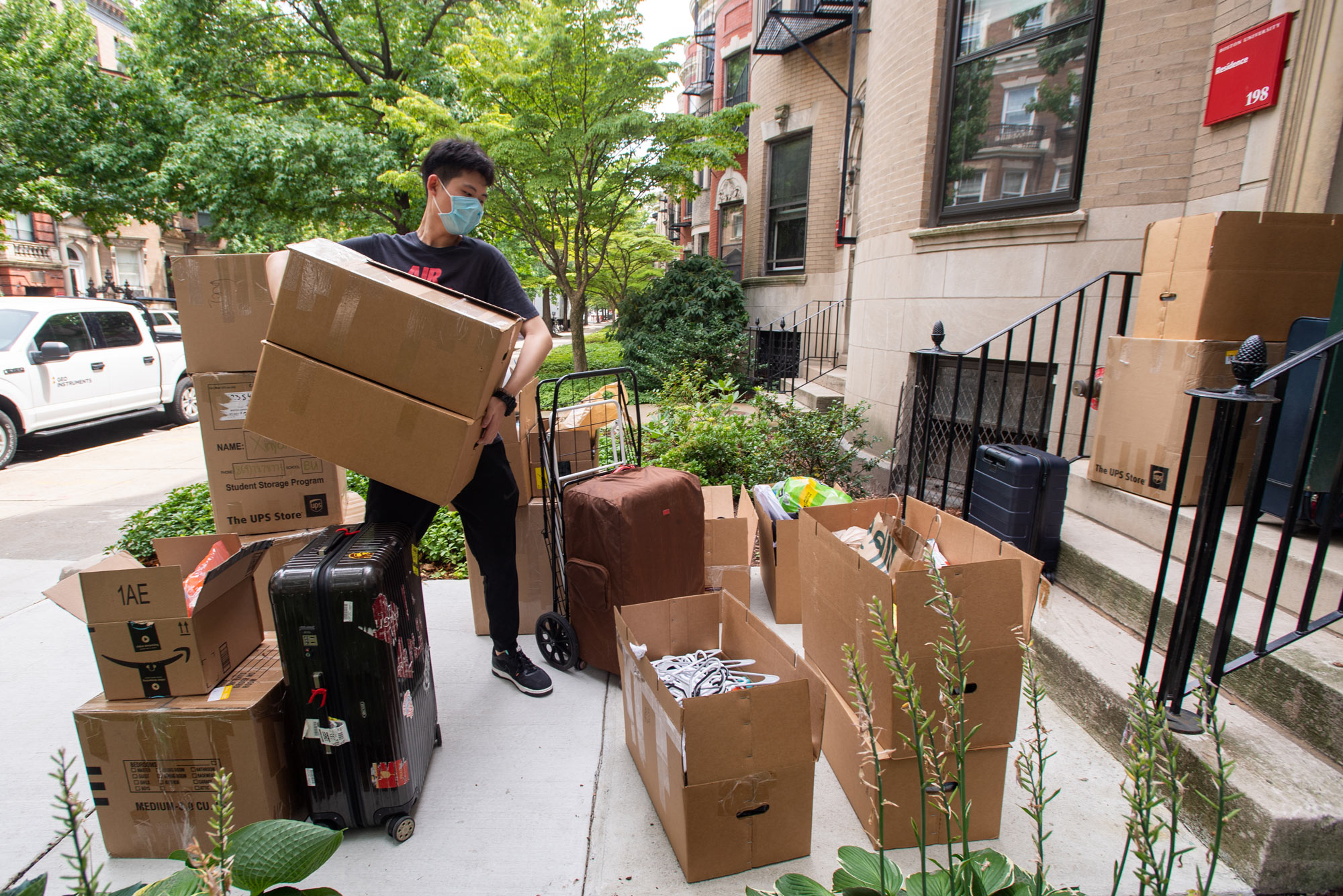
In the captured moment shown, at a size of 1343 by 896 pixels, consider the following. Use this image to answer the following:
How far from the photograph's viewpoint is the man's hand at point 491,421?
219 cm

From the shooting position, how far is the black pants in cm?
237

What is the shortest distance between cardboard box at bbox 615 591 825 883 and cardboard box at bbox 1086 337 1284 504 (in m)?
2.07

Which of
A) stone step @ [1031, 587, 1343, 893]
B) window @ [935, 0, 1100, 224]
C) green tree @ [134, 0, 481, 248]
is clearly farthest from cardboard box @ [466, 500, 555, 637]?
green tree @ [134, 0, 481, 248]

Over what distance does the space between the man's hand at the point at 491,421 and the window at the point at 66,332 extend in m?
8.26

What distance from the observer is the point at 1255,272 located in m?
2.91

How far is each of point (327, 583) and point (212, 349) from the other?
1.60 meters

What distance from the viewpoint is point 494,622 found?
8.96ft

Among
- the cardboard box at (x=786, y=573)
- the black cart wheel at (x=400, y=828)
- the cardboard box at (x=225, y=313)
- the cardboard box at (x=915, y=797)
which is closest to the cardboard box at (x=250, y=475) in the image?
the cardboard box at (x=225, y=313)

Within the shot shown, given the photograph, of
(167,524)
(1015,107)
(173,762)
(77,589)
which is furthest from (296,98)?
(173,762)

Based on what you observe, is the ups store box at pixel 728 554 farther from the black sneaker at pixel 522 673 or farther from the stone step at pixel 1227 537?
the stone step at pixel 1227 537

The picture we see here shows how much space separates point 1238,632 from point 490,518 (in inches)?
105

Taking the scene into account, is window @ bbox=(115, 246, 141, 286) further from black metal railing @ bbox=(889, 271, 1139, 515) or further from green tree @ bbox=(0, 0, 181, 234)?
black metal railing @ bbox=(889, 271, 1139, 515)

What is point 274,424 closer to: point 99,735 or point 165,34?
point 99,735

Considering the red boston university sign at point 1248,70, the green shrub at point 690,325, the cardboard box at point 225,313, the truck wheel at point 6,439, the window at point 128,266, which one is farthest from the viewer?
the window at point 128,266
